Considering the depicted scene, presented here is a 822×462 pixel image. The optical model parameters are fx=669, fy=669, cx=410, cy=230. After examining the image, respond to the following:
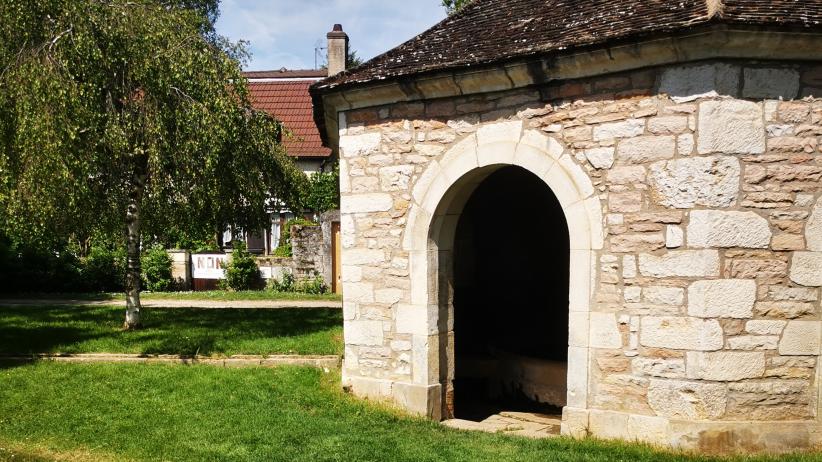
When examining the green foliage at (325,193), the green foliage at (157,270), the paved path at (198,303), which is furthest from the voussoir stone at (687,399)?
the green foliage at (325,193)

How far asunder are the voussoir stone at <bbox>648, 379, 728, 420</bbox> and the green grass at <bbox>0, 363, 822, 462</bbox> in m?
0.31

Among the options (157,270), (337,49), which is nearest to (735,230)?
(337,49)

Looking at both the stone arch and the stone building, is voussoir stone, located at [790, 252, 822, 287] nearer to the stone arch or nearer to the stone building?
the stone building

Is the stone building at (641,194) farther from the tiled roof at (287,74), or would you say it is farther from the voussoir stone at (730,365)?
the tiled roof at (287,74)

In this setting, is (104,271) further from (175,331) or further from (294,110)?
(175,331)

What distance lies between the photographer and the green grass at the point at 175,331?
9062 millimetres

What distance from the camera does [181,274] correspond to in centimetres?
1806

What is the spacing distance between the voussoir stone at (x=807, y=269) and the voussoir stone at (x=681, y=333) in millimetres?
682

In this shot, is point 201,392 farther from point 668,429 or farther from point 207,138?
point 668,429

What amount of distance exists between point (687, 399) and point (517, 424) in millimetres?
1866

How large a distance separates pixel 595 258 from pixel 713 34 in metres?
1.83

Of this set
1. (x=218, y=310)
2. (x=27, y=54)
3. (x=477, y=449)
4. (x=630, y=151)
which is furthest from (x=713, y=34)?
(x=218, y=310)

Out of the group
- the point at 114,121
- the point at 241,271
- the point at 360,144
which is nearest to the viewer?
the point at 360,144

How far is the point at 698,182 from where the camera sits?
4.89m
